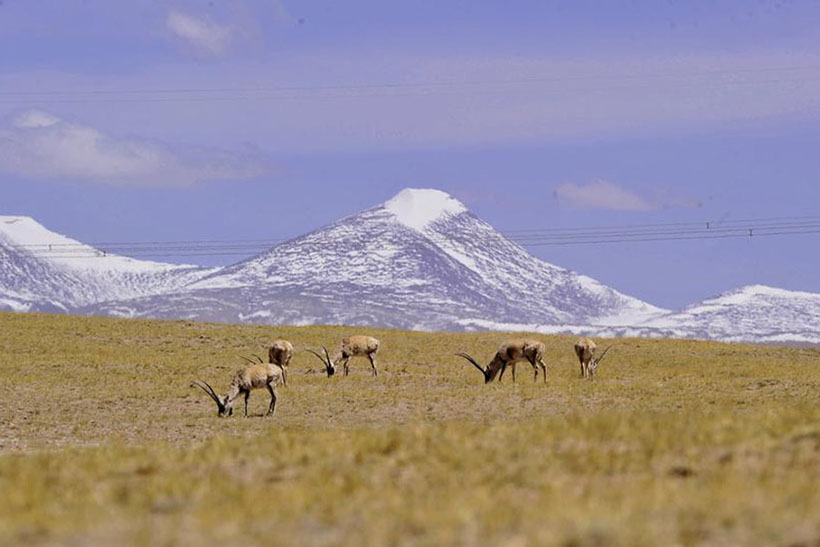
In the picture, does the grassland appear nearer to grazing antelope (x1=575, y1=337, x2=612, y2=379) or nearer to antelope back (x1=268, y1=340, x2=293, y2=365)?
antelope back (x1=268, y1=340, x2=293, y2=365)

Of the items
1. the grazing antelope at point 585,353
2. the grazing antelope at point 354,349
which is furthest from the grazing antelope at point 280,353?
the grazing antelope at point 585,353

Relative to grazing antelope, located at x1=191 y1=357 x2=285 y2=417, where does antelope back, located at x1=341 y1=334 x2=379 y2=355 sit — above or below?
above

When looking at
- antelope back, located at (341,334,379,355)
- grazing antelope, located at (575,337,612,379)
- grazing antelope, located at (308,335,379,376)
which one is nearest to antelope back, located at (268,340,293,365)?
grazing antelope, located at (308,335,379,376)

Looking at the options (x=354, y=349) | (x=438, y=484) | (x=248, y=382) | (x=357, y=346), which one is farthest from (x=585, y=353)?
(x=438, y=484)

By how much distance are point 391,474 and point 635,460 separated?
2.97 m

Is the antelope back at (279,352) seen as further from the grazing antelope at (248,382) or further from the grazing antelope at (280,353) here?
the grazing antelope at (248,382)

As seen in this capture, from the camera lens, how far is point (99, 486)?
14.1 meters

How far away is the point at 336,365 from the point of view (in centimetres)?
5262

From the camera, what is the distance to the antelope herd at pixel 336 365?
3631cm

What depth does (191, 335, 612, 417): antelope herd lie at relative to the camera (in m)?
36.3

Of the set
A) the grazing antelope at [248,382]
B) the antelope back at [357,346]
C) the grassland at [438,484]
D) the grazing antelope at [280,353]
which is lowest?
the grassland at [438,484]

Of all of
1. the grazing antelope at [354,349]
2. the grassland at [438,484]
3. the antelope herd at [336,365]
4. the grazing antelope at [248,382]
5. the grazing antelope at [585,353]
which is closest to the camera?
the grassland at [438,484]

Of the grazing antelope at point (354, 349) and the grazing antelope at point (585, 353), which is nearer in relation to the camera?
the grazing antelope at point (585, 353)

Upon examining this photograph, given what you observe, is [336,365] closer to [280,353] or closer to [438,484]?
[280,353]
